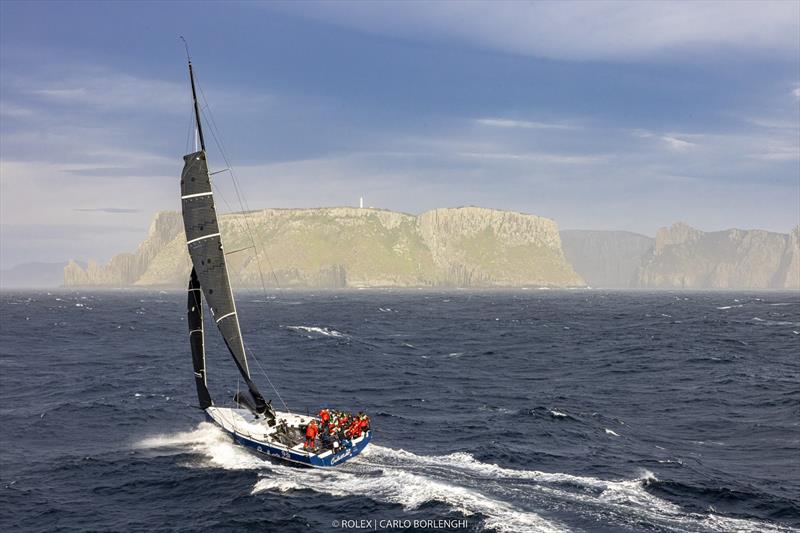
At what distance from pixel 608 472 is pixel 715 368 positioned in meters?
37.9

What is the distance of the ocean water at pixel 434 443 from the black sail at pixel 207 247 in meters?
6.40

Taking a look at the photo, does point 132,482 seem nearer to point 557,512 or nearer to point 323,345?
point 557,512

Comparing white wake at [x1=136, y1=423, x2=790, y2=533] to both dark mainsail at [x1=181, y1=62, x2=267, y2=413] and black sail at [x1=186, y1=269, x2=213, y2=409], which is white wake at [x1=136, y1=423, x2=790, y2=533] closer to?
black sail at [x1=186, y1=269, x2=213, y2=409]

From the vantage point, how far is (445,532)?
23.4 meters

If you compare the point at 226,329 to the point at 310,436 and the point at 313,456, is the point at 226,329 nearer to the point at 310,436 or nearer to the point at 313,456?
the point at 310,436

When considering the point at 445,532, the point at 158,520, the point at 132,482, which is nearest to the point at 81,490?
the point at 132,482

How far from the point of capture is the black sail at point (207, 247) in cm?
3319

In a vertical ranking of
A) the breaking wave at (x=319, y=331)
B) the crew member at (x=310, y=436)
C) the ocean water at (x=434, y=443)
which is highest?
the crew member at (x=310, y=436)

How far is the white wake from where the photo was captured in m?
23.9

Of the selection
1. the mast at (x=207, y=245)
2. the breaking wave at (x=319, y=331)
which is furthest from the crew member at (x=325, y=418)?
the breaking wave at (x=319, y=331)

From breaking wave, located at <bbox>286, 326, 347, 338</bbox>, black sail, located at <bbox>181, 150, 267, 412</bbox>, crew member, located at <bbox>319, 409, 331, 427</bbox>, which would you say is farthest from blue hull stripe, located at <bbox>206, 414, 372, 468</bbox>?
breaking wave, located at <bbox>286, 326, 347, 338</bbox>

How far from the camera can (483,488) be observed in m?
27.6

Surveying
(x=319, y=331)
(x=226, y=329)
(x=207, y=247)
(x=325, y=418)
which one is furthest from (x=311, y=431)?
(x=319, y=331)

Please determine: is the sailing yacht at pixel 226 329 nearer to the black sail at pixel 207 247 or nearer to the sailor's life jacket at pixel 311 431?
the black sail at pixel 207 247
